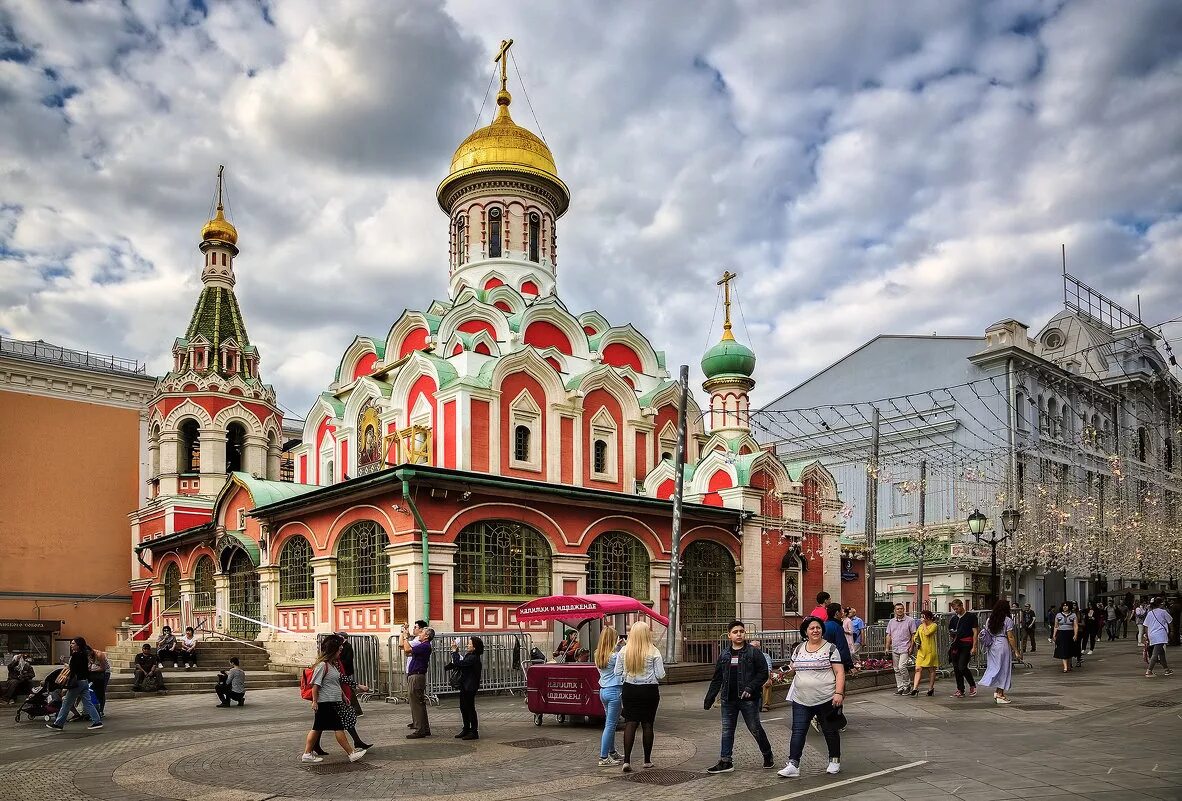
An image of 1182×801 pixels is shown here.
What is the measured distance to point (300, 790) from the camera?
10.1 metres

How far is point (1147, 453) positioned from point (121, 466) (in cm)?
4913

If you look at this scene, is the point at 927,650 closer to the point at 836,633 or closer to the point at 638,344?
the point at 836,633

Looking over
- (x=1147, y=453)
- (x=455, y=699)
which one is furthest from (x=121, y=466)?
(x=1147, y=453)

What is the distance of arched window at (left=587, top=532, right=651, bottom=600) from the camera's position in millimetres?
26375

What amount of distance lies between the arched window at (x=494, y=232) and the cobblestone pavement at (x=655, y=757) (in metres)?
20.2

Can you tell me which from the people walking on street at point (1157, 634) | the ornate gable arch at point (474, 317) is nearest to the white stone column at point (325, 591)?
the ornate gable arch at point (474, 317)

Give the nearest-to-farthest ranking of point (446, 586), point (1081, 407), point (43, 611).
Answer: point (446, 586) < point (43, 611) < point (1081, 407)

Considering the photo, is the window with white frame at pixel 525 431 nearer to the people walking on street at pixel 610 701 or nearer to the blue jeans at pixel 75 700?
the blue jeans at pixel 75 700

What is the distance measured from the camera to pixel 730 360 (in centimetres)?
3622

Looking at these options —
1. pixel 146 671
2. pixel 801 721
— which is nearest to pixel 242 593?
pixel 146 671

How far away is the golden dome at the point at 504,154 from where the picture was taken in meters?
34.3

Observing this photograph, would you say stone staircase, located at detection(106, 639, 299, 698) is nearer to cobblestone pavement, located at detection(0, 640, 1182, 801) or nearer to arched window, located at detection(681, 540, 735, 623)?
cobblestone pavement, located at detection(0, 640, 1182, 801)

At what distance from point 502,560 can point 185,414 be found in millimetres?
18755

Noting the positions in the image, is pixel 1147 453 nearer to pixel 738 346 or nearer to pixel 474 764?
pixel 738 346
